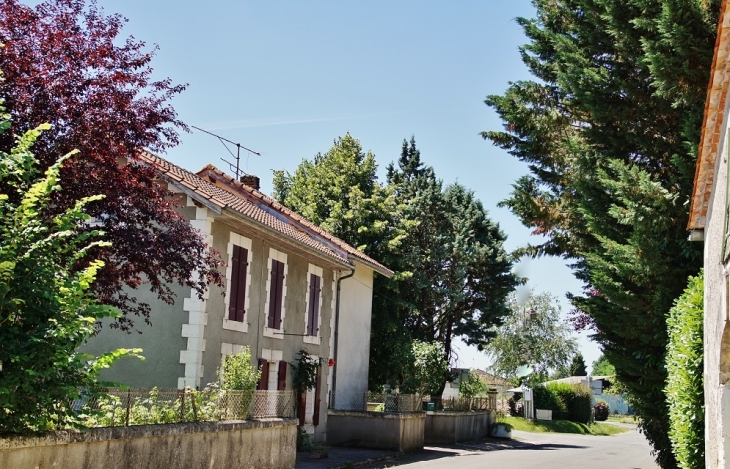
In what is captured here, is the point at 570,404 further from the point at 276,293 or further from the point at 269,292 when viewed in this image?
the point at 269,292

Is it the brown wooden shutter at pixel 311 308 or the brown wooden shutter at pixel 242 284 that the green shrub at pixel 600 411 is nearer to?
the brown wooden shutter at pixel 311 308

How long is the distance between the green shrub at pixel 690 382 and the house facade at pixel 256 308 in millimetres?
8580

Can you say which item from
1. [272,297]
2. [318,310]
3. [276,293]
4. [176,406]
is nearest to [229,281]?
[272,297]

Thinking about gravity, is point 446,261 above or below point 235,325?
above

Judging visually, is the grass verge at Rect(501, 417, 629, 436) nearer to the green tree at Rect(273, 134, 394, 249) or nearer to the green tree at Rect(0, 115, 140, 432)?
the green tree at Rect(273, 134, 394, 249)

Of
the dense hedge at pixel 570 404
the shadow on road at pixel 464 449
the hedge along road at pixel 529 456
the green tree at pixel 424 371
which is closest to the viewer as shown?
the hedge along road at pixel 529 456

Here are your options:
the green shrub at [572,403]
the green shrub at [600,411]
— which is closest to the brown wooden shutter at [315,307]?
the green shrub at [572,403]

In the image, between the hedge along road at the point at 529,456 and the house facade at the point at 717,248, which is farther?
the hedge along road at the point at 529,456

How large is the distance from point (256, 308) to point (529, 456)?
9314 mm

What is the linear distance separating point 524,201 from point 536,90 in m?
2.71

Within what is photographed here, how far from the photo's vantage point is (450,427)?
97.1 ft

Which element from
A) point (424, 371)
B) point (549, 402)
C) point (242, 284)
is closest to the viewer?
point (242, 284)

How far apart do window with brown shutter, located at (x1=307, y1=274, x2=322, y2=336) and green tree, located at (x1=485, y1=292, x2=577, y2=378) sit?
121ft

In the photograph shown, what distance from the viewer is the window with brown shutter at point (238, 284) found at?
19.1 m
